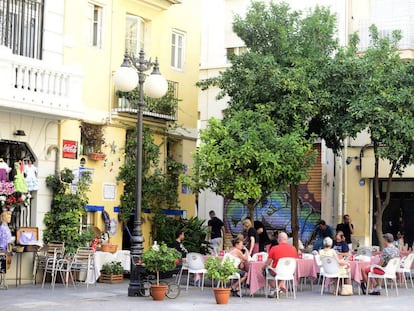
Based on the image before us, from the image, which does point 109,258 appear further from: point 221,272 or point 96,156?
point 221,272

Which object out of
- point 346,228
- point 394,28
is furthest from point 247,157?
point 394,28

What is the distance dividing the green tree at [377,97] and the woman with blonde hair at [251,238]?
3808mm

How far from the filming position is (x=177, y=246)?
21.5m

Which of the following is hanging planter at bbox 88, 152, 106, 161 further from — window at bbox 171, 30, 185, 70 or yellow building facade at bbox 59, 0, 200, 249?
window at bbox 171, 30, 185, 70

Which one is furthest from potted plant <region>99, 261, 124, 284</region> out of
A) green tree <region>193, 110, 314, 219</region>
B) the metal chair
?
green tree <region>193, 110, 314, 219</region>

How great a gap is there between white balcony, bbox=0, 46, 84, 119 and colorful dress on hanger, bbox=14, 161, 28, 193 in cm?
135

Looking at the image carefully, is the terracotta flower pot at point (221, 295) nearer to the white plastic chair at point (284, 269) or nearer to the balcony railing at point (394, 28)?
the white plastic chair at point (284, 269)

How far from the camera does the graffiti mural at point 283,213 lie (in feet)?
102

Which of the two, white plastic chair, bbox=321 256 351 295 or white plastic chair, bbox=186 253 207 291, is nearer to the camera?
white plastic chair, bbox=321 256 351 295

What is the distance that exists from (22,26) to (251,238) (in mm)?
7682

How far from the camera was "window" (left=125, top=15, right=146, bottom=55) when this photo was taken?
25948mm

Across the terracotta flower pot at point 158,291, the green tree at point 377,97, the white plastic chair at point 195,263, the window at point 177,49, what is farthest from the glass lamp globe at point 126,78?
the window at point 177,49

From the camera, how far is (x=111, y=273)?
21938 millimetres

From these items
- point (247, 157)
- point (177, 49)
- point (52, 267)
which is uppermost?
point (177, 49)
